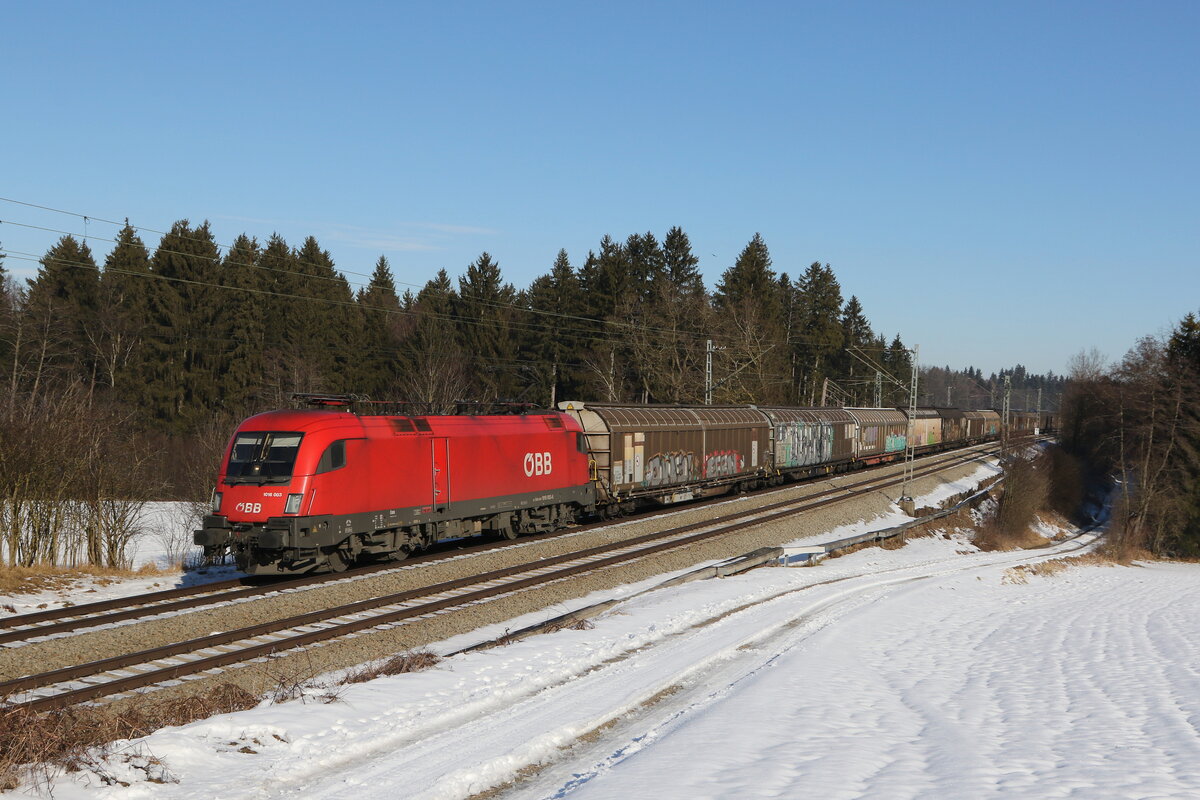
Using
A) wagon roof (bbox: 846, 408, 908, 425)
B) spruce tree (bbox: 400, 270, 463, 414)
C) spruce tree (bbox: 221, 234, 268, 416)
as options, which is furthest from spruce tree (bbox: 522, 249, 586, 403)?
wagon roof (bbox: 846, 408, 908, 425)

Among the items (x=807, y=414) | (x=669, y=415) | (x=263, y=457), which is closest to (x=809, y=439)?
(x=807, y=414)

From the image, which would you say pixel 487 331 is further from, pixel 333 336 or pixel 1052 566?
pixel 1052 566

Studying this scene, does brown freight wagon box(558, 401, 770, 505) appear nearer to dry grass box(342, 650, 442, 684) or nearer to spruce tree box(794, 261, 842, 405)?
dry grass box(342, 650, 442, 684)

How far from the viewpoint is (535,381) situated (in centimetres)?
7556

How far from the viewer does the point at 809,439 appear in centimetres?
4516

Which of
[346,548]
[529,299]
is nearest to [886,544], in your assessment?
[346,548]

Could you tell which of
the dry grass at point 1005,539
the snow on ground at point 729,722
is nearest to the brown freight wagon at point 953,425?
the dry grass at point 1005,539

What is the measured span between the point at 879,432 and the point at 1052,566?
2188cm

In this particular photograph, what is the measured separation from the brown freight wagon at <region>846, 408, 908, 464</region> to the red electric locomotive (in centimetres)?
3319

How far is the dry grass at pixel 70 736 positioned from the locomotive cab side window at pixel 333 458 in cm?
869

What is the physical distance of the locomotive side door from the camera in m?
21.4

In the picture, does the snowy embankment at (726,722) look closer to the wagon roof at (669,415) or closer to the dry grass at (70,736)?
the dry grass at (70,736)

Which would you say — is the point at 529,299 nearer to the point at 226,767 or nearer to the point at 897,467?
the point at 897,467

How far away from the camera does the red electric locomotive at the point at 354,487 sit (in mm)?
18188
